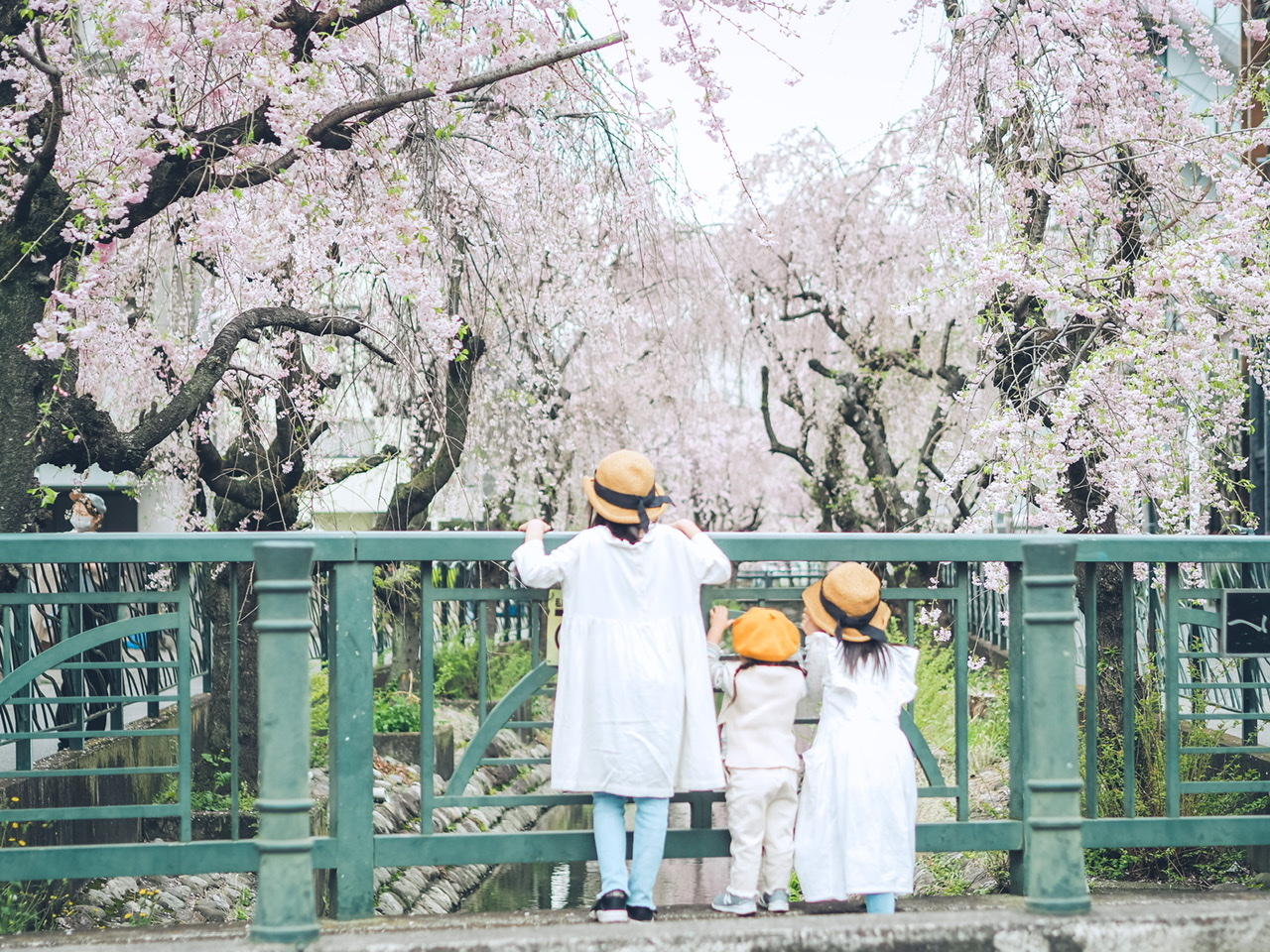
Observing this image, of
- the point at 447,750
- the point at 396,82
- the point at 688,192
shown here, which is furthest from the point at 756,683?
the point at 447,750

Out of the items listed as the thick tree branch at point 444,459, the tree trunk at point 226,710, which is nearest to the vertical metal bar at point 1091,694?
the thick tree branch at point 444,459

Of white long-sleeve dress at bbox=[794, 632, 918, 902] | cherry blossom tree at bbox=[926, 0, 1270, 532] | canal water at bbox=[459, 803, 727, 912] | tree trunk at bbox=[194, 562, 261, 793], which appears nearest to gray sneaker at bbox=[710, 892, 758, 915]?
Answer: white long-sleeve dress at bbox=[794, 632, 918, 902]

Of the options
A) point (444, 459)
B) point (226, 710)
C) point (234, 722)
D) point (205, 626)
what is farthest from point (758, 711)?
point (226, 710)

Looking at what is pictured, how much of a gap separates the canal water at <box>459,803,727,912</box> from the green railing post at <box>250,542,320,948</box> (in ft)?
17.9

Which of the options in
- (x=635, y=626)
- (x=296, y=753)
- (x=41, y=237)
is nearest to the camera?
(x=296, y=753)

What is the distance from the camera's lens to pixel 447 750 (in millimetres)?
10617

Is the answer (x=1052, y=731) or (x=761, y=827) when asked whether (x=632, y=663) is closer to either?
(x=761, y=827)

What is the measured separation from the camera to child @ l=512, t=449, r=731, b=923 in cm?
355

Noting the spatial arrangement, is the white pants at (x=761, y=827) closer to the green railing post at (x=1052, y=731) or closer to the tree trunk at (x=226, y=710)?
the green railing post at (x=1052, y=731)

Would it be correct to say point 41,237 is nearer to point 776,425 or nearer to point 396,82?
point 396,82

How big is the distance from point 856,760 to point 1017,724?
55 cm

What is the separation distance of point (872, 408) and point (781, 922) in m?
13.0

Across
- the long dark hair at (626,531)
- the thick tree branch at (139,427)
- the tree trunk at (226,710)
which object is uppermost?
the thick tree branch at (139,427)

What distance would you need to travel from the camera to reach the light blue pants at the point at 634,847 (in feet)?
11.5
